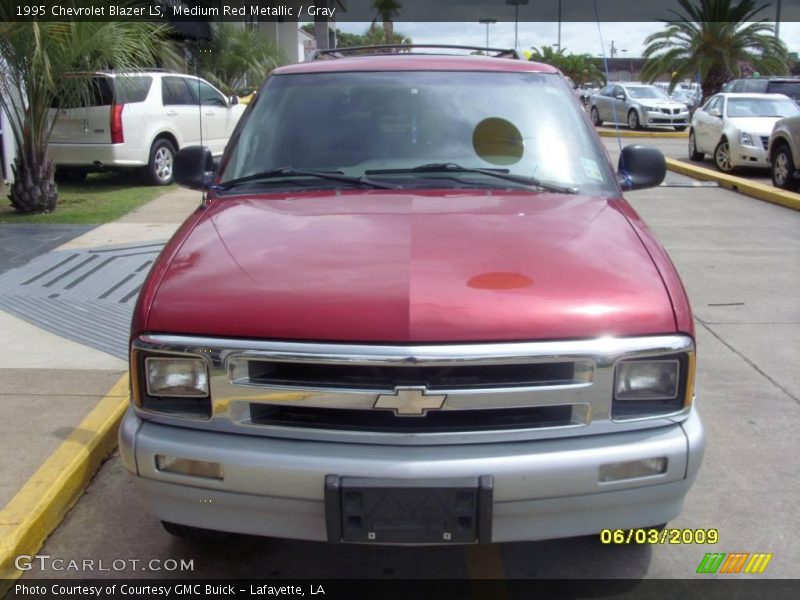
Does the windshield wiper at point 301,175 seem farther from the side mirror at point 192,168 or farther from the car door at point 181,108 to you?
the car door at point 181,108

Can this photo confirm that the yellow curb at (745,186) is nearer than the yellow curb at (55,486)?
No

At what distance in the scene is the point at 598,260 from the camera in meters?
2.94

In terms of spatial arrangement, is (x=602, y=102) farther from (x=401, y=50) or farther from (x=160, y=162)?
(x=401, y=50)

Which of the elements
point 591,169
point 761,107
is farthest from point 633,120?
point 591,169

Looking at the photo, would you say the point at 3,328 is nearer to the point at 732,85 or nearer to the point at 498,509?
the point at 498,509

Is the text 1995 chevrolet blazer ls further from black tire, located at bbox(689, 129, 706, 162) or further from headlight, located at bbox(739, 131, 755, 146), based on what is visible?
black tire, located at bbox(689, 129, 706, 162)

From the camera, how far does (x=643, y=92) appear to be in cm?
2655

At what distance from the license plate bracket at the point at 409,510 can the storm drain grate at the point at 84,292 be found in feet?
10.3

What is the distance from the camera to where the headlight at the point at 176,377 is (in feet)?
8.98

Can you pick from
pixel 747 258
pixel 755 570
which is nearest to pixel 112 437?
pixel 755 570

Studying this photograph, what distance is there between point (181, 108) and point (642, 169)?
9986mm

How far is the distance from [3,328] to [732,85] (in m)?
17.6

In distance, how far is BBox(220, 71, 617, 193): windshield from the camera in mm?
3871
